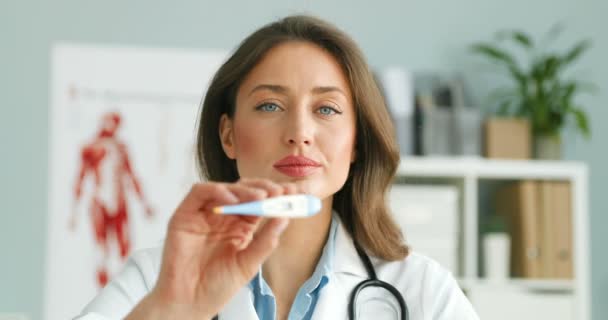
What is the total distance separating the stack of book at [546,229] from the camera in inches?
124

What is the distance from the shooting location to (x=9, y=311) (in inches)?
128

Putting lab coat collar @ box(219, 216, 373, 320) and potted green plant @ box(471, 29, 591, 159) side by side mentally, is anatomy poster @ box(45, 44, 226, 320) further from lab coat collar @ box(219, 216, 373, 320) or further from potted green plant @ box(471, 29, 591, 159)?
lab coat collar @ box(219, 216, 373, 320)

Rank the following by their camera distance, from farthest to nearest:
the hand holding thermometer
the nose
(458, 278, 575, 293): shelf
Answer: (458, 278, 575, 293): shelf, the nose, the hand holding thermometer

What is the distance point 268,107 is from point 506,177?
1821 mm

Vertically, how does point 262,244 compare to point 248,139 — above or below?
below

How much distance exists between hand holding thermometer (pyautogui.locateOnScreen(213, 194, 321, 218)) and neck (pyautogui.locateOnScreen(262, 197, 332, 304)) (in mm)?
518

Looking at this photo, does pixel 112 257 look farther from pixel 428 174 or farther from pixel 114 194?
pixel 428 174

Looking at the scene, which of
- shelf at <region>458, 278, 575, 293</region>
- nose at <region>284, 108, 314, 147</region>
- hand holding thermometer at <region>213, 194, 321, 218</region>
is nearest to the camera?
hand holding thermometer at <region>213, 194, 321, 218</region>

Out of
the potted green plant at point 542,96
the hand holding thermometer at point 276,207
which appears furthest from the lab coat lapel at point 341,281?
the potted green plant at point 542,96

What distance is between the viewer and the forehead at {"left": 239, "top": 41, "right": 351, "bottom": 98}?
157 cm

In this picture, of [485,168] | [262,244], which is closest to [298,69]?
[262,244]

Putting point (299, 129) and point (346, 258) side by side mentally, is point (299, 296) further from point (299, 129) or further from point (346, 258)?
point (299, 129)

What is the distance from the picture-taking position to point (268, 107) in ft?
5.13

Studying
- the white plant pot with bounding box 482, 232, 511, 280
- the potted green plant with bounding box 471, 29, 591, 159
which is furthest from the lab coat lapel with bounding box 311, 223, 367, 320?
the potted green plant with bounding box 471, 29, 591, 159
